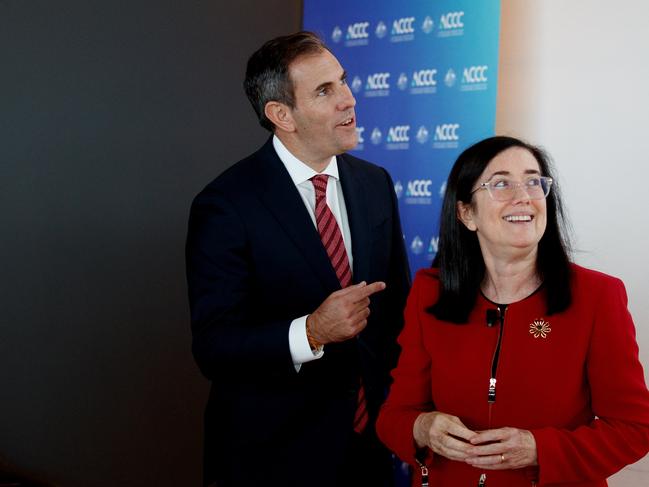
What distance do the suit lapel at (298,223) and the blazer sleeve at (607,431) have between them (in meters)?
0.81

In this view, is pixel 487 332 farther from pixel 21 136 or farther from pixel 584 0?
pixel 584 0

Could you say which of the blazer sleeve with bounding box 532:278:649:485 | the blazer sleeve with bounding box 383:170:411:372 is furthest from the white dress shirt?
the blazer sleeve with bounding box 532:278:649:485

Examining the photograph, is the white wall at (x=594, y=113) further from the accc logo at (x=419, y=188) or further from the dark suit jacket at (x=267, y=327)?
the dark suit jacket at (x=267, y=327)

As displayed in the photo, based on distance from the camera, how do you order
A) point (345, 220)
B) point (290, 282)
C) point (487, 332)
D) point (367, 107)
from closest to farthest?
point (487, 332) → point (290, 282) → point (345, 220) → point (367, 107)

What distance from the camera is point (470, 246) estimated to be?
2.01 meters

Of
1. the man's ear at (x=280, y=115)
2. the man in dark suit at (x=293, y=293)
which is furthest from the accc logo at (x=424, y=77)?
the man's ear at (x=280, y=115)

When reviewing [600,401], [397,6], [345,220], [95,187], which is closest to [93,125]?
[95,187]

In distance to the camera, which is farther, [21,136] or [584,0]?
[584,0]

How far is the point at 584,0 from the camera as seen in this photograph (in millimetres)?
3971

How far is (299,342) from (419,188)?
2174mm

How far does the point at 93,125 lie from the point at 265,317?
1315 millimetres

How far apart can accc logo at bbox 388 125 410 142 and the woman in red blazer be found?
210 centimetres

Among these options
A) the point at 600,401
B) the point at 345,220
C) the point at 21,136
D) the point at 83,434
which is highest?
the point at 21,136

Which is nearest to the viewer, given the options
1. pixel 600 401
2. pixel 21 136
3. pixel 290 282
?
pixel 600 401
